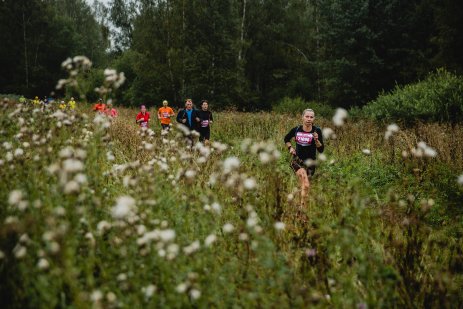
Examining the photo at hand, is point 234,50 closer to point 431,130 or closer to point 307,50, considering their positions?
point 307,50

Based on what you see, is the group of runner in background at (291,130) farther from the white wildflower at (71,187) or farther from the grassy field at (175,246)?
the white wildflower at (71,187)

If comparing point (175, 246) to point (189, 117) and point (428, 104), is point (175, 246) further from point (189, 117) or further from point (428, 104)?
point (428, 104)

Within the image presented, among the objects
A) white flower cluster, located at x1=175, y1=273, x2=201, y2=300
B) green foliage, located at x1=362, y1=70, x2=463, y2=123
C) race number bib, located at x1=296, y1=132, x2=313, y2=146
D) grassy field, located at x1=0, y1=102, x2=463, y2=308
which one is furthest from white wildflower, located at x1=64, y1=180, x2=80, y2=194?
green foliage, located at x1=362, y1=70, x2=463, y2=123

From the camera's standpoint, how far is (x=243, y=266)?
2719mm

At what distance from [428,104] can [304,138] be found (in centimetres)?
841

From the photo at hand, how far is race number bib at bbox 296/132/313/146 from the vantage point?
5945 millimetres

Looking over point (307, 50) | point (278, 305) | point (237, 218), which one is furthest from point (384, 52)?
point (278, 305)

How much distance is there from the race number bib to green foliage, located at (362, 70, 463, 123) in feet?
23.9

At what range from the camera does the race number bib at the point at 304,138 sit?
595 centimetres

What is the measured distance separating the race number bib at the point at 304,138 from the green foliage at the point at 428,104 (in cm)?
729

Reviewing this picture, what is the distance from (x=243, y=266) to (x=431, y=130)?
25.0ft

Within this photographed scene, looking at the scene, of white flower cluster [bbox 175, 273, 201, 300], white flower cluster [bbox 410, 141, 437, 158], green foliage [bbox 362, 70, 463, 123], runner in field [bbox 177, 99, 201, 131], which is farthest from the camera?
green foliage [bbox 362, 70, 463, 123]

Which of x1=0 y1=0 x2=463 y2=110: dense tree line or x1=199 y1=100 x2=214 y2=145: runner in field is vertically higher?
x1=0 y1=0 x2=463 y2=110: dense tree line

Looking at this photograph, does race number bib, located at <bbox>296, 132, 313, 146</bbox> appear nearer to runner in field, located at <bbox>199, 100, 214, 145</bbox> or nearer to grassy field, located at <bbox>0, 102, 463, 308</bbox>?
grassy field, located at <bbox>0, 102, 463, 308</bbox>
